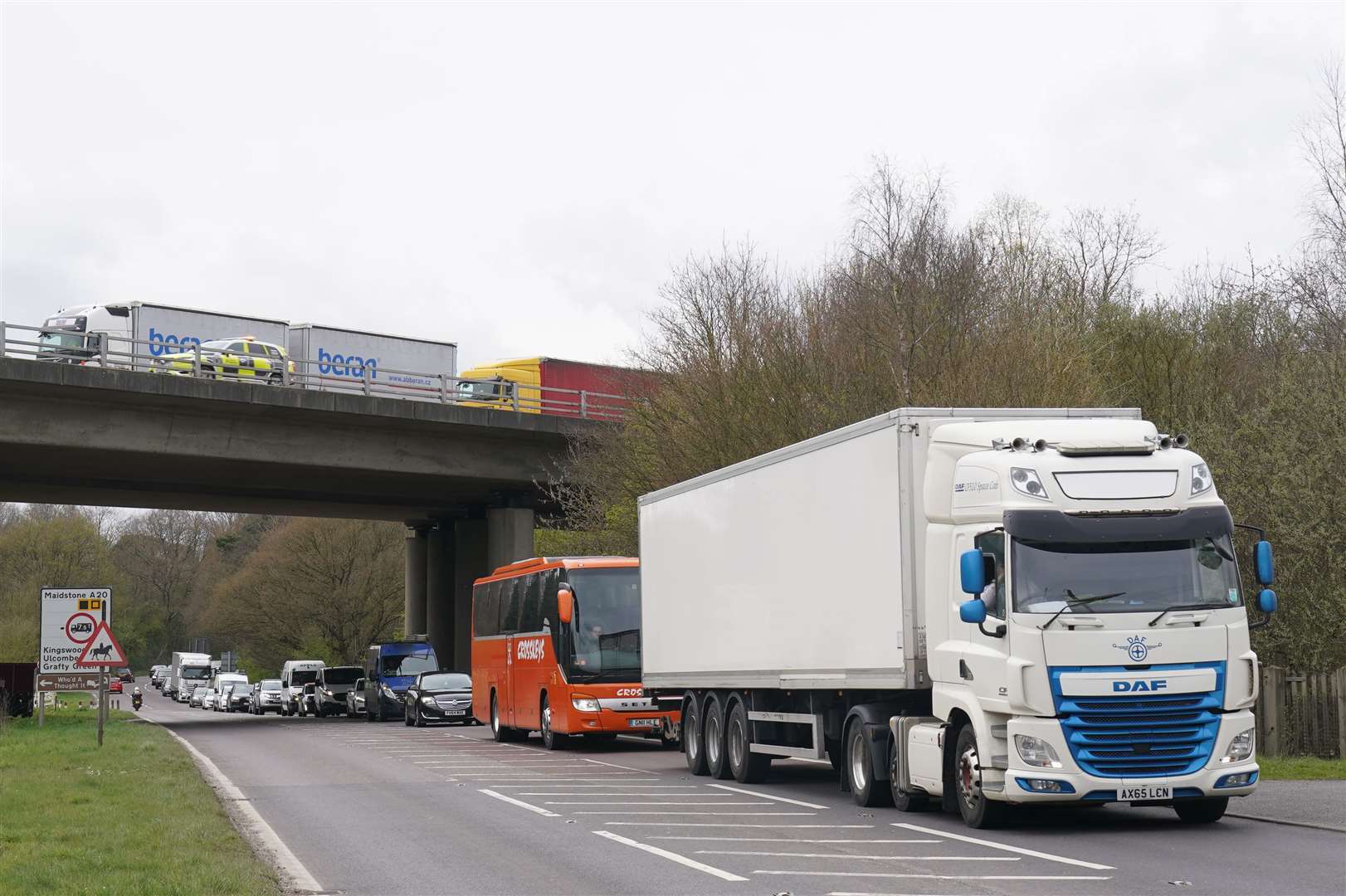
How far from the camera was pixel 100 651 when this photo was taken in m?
25.1

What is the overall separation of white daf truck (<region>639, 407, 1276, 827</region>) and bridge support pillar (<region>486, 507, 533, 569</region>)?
32.8 metres

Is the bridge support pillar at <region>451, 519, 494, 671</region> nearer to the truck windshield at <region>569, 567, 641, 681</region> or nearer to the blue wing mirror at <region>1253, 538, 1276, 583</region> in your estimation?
the truck windshield at <region>569, 567, 641, 681</region>

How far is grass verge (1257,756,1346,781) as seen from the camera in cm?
1755

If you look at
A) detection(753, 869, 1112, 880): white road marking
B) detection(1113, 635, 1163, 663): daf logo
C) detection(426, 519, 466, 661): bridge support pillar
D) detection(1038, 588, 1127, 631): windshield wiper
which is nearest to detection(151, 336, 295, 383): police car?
detection(426, 519, 466, 661): bridge support pillar

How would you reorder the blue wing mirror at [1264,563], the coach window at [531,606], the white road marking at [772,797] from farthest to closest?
the coach window at [531,606], the white road marking at [772,797], the blue wing mirror at [1264,563]

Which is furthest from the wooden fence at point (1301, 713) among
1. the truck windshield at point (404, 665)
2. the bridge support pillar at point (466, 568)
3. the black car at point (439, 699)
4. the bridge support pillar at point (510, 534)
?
the bridge support pillar at point (466, 568)

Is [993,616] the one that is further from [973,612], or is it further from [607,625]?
[607,625]

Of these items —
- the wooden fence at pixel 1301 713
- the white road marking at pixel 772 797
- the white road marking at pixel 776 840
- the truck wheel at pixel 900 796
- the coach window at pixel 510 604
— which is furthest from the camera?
the coach window at pixel 510 604

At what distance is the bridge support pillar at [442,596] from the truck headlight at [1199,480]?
44152 millimetres

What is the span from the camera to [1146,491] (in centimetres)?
1324

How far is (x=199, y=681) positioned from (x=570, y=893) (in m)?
91.2

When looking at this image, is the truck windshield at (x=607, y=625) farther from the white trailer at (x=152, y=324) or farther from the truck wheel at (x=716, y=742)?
the white trailer at (x=152, y=324)

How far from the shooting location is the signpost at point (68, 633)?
86.6 feet

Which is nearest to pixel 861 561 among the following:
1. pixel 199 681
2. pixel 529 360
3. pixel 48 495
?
pixel 529 360
